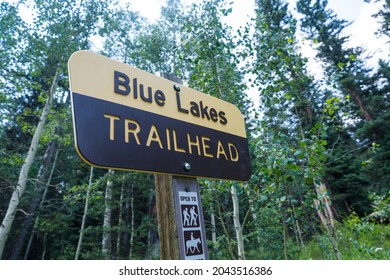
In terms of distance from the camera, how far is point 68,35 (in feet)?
23.7

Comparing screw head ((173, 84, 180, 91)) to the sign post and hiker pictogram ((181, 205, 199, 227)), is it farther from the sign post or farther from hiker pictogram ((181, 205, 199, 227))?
hiker pictogram ((181, 205, 199, 227))

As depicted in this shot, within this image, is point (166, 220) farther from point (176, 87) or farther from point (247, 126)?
point (247, 126)

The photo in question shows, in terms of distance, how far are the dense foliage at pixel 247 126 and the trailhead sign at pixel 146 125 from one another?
404mm

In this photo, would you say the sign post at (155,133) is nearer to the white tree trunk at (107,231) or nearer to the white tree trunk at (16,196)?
the white tree trunk at (16,196)

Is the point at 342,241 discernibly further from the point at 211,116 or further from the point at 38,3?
the point at 38,3

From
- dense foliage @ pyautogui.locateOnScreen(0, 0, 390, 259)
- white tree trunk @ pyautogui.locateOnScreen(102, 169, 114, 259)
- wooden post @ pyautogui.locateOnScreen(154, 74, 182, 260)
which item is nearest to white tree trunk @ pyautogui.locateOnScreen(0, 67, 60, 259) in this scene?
dense foliage @ pyautogui.locateOnScreen(0, 0, 390, 259)

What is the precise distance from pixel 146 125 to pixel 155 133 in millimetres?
57

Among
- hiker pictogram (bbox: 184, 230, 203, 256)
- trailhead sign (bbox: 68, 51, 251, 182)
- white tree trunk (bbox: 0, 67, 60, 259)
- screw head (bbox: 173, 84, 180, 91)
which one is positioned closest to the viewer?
trailhead sign (bbox: 68, 51, 251, 182)

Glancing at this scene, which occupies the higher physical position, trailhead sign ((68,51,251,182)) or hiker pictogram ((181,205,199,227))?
trailhead sign ((68,51,251,182))

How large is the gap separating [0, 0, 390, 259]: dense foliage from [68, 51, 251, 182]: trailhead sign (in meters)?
0.40

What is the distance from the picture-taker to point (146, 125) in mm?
1105

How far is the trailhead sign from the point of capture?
93 centimetres

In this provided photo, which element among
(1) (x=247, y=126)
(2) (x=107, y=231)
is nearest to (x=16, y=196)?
(2) (x=107, y=231)

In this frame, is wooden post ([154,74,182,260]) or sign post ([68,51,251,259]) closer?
sign post ([68,51,251,259])
